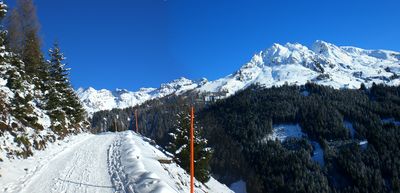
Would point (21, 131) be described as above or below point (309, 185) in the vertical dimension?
above

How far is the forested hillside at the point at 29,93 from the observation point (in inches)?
1411

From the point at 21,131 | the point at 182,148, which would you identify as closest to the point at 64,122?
the point at 182,148

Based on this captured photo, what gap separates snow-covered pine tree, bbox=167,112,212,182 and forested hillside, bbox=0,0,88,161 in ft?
46.8

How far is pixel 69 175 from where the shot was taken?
28.0 meters

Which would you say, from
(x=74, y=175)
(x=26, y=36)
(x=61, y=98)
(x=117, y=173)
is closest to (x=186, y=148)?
(x=61, y=98)

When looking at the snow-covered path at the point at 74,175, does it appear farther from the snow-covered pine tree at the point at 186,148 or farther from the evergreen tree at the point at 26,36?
the evergreen tree at the point at 26,36

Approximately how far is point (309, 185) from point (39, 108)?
524ft

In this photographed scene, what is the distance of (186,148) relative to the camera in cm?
5384

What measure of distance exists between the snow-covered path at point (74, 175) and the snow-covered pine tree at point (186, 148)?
54.0 feet

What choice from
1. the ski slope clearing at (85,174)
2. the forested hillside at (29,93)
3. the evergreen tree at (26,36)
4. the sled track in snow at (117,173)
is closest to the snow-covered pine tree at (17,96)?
the forested hillside at (29,93)

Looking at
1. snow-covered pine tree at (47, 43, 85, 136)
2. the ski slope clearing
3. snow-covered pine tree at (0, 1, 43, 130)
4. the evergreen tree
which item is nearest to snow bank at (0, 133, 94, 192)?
the ski slope clearing

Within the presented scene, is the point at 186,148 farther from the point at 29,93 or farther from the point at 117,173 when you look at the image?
the point at 117,173

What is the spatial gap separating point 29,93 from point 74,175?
18752mm

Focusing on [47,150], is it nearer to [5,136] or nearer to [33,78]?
[5,136]
